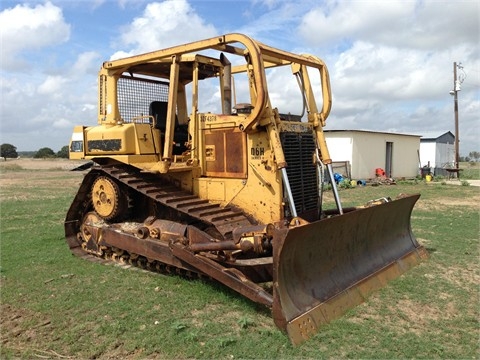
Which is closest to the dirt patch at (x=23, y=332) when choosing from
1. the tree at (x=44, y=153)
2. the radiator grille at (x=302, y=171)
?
the radiator grille at (x=302, y=171)

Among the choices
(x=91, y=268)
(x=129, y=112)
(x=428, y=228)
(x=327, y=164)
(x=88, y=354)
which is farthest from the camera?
(x=428, y=228)

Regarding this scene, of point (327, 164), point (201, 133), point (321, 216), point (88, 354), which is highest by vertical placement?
point (201, 133)

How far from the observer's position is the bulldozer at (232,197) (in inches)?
201

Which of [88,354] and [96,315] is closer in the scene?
[88,354]

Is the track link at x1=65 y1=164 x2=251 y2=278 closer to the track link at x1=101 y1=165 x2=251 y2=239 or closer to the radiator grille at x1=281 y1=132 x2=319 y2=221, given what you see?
the track link at x1=101 y1=165 x2=251 y2=239

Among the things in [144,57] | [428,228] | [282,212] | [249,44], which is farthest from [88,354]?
[428,228]

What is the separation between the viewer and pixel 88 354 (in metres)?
4.28

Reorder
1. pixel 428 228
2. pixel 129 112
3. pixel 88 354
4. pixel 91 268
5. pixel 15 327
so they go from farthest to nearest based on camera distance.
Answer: pixel 428 228 < pixel 129 112 < pixel 91 268 < pixel 15 327 < pixel 88 354

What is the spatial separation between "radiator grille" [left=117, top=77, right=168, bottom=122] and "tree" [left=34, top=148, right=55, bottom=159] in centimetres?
6809

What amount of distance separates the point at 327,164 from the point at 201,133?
1902 millimetres

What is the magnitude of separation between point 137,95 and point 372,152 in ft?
65.4

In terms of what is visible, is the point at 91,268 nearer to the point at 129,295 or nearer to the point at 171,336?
the point at 129,295

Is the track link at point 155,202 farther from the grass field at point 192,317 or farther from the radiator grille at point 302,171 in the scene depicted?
the radiator grille at point 302,171

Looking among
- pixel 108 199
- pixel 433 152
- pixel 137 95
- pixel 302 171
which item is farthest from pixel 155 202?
pixel 433 152
